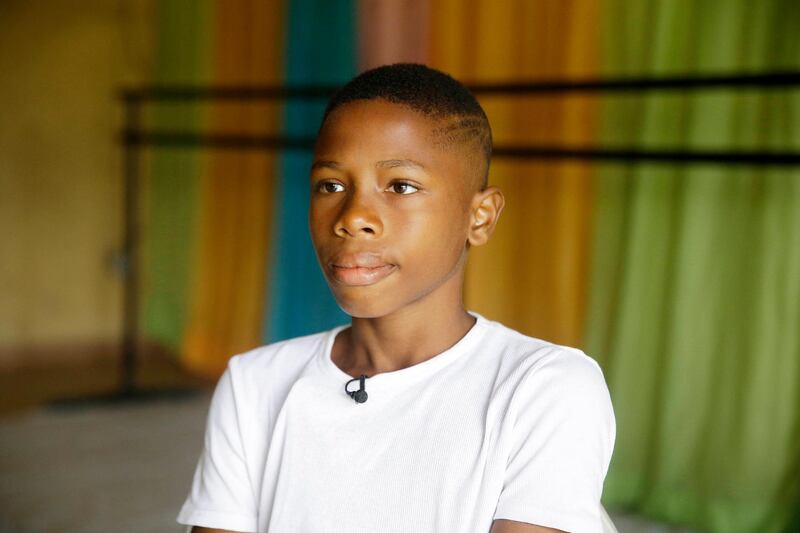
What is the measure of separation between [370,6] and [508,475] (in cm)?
239

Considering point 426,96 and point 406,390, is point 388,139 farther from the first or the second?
point 406,390

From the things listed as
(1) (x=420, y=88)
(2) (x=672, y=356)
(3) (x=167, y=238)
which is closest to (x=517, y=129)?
(2) (x=672, y=356)

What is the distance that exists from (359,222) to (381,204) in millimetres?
30

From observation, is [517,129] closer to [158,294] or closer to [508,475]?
[508,475]

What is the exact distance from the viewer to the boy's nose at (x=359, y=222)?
0.83 m

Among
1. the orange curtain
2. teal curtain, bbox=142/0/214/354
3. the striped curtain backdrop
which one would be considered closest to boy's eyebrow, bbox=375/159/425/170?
the striped curtain backdrop

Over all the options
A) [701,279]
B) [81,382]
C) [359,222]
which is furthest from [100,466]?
[359,222]

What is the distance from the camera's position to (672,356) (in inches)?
82.3

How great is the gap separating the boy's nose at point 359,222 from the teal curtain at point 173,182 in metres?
3.13

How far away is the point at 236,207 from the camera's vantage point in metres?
3.63

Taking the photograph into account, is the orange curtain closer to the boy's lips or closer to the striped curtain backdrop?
the striped curtain backdrop

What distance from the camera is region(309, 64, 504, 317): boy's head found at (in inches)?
33.4

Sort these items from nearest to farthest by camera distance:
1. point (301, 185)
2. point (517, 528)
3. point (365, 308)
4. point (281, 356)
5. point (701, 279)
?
point (517, 528), point (365, 308), point (281, 356), point (701, 279), point (301, 185)

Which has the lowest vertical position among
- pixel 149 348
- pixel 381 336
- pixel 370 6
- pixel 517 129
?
pixel 149 348
